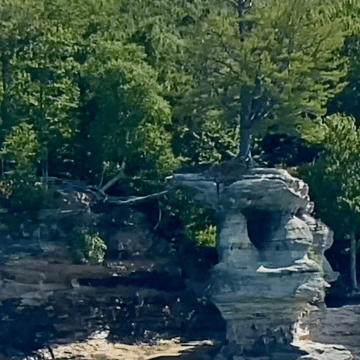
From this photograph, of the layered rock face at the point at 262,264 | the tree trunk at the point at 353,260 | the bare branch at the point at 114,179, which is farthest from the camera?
the tree trunk at the point at 353,260

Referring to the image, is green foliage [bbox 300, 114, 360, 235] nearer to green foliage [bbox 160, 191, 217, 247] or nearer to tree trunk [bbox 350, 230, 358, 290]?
tree trunk [bbox 350, 230, 358, 290]

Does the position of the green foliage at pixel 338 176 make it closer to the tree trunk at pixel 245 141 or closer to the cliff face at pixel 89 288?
the tree trunk at pixel 245 141

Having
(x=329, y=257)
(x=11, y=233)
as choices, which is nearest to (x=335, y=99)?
(x=329, y=257)

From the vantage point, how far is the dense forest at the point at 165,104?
55969mm

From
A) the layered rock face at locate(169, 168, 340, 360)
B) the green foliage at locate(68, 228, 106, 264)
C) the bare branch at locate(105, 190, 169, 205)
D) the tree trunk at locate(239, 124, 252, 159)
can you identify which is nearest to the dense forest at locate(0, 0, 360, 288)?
the tree trunk at locate(239, 124, 252, 159)

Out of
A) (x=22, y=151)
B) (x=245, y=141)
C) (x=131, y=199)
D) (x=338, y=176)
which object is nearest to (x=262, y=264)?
(x=245, y=141)

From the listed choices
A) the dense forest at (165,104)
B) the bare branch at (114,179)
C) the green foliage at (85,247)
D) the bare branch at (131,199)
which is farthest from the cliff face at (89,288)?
the dense forest at (165,104)

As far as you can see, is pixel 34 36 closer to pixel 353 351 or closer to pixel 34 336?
pixel 34 336

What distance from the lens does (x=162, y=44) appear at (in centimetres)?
6397

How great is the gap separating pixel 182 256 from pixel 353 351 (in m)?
10.5

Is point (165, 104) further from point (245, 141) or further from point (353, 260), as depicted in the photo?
point (353, 260)

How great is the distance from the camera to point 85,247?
6062 cm

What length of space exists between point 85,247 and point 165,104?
26.5 feet

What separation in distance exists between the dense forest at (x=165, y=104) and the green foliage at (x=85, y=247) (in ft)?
7.49
